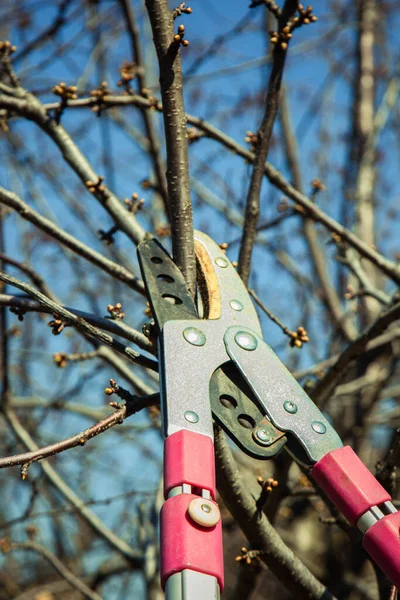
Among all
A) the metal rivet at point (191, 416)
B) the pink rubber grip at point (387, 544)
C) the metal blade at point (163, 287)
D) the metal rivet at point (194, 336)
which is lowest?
the pink rubber grip at point (387, 544)

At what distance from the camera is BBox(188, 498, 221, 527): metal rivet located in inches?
50.4

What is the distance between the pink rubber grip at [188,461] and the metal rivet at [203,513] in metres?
0.05

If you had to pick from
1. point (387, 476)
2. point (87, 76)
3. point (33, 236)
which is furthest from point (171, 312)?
point (33, 236)

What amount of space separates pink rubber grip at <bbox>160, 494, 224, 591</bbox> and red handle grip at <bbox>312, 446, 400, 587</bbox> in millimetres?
304

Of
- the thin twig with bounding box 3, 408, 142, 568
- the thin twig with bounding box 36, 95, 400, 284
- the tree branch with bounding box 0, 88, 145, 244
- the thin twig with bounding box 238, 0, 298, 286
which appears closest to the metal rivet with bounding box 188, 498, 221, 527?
the thin twig with bounding box 238, 0, 298, 286

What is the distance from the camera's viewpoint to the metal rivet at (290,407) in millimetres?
1606

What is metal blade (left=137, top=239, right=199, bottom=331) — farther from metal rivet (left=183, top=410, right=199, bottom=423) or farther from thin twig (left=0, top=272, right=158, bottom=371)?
metal rivet (left=183, top=410, right=199, bottom=423)

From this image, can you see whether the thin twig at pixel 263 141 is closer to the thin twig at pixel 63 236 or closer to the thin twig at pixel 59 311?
the thin twig at pixel 63 236

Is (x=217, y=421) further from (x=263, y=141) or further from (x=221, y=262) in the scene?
(x=263, y=141)

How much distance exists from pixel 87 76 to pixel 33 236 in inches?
59.0

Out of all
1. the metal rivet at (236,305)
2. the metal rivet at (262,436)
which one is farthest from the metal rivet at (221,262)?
the metal rivet at (262,436)

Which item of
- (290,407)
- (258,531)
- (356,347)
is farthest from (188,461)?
(356,347)

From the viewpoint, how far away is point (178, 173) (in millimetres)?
1972

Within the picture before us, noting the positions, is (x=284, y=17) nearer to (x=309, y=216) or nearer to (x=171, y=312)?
(x=309, y=216)
